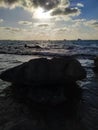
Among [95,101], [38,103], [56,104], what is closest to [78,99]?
[95,101]

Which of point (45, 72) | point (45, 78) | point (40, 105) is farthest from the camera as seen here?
point (45, 72)

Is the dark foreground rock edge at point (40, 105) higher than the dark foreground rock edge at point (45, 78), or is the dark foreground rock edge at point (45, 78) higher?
the dark foreground rock edge at point (45, 78)

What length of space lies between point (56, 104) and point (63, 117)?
1292 mm

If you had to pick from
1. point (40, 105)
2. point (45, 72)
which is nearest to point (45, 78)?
point (45, 72)

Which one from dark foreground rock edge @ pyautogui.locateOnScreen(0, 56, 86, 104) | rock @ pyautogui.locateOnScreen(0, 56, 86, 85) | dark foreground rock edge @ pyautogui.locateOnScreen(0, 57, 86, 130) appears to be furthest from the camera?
rock @ pyautogui.locateOnScreen(0, 56, 86, 85)

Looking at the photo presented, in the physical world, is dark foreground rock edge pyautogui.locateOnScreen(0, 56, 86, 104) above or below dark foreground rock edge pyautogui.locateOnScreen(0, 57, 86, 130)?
above

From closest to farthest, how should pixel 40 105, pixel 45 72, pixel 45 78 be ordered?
pixel 40 105
pixel 45 78
pixel 45 72

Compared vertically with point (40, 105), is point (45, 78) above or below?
above

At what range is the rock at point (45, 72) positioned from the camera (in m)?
11.4

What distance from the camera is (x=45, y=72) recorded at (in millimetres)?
11578

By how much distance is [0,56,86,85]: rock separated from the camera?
11445 millimetres

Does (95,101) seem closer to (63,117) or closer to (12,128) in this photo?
(63,117)

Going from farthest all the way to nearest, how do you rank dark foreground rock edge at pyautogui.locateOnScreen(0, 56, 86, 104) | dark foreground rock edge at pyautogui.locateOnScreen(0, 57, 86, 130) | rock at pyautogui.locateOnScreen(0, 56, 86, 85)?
rock at pyautogui.locateOnScreen(0, 56, 86, 85)
dark foreground rock edge at pyautogui.locateOnScreen(0, 56, 86, 104)
dark foreground rock edge at pyautogui.locateOnScreen(0, 57, 86, 130)

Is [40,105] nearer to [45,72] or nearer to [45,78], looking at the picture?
[45,78]
